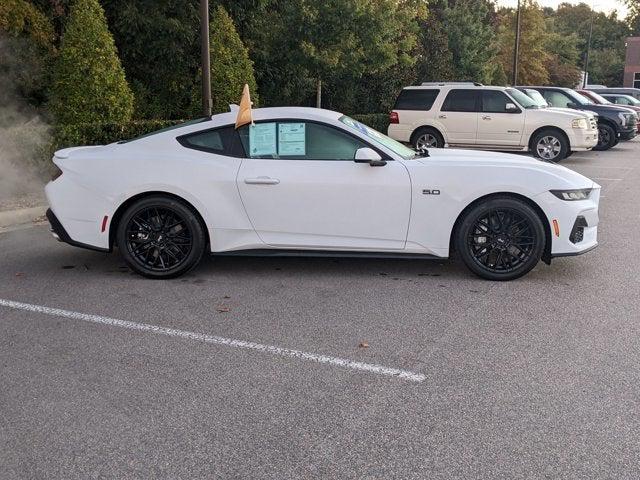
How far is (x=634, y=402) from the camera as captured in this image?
3814 millimetres

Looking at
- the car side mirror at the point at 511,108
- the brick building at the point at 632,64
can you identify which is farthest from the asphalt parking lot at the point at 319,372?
the brick building at the point at 632,64

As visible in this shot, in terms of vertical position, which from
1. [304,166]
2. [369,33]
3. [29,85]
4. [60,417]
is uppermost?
[369,33]

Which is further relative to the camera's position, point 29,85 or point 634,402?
point 29,85

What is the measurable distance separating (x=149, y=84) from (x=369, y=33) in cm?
573

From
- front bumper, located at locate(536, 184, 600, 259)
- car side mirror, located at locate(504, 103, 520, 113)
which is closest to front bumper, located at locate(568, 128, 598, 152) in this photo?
car side mirror, located at locate(504, 103, 520, 113)

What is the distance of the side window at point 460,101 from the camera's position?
56.9 ft

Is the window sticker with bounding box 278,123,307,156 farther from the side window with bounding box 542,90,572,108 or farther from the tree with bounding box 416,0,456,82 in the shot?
the tree with bounding box 416,0,456,82

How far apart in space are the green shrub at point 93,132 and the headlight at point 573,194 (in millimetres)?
7723

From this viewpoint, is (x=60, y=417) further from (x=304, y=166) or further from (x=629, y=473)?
(x=304, y=166)

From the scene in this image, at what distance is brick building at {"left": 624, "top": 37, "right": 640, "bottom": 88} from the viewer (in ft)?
273

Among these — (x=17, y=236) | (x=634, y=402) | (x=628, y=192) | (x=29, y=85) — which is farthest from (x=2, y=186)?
(x=628, y=192)

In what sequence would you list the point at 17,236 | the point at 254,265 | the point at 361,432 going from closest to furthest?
the point at 361,432, the point at 254,265, the point at 17,236

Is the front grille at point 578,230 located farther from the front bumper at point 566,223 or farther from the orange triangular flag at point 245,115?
the orange triangular flag at point 245,115

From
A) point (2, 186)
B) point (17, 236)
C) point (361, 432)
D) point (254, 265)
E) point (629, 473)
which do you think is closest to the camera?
point (629, 473)
